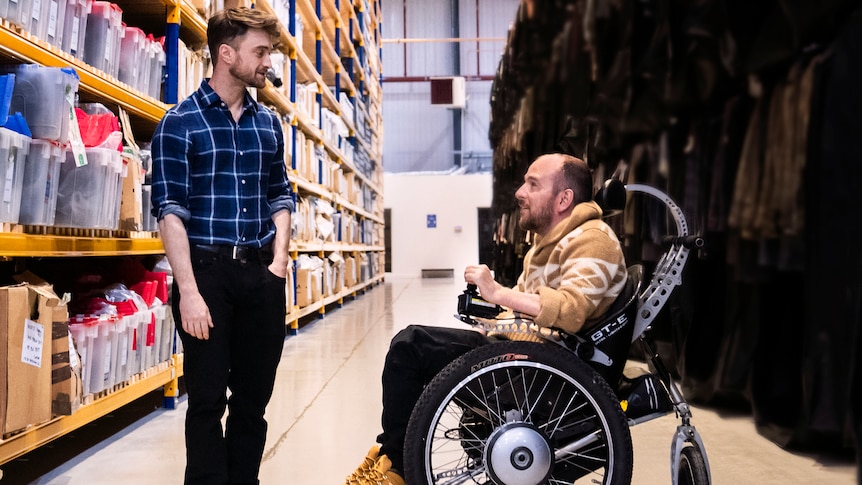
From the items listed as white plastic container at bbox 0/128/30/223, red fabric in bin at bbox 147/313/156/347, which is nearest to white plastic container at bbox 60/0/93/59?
white plastic container at bbox 0/128/30/223

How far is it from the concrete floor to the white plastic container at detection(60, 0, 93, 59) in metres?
1.44

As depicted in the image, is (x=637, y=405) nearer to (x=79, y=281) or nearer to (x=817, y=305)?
(x=817, y=305)

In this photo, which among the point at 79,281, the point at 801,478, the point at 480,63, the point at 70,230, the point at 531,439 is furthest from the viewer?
the point at 480,63

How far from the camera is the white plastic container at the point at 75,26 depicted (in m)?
2.36

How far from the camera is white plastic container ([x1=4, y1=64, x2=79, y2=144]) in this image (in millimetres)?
1995

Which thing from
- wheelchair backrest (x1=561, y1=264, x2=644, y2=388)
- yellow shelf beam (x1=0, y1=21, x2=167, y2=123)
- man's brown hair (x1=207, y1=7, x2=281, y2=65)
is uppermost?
yellow shelf beam (x1=0, y1=21, x2=167, y2=123)

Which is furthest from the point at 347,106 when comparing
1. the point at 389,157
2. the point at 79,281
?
the point at 389,157

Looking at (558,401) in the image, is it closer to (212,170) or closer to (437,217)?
(212,170)

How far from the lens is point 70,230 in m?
2.32

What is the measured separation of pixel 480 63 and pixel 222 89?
54.3 ft

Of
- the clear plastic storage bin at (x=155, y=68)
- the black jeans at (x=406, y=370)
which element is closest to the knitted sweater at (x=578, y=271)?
the black jeans at (x=406, y=370)

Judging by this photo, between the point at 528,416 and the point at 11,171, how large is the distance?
1.54m

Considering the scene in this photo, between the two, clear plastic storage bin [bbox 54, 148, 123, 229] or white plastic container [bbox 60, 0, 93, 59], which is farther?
white plastic container [bbox 60, 0, 93, 59]

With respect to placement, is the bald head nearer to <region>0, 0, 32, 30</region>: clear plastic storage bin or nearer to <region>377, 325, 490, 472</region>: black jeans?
<region>377, 325, 490, 472</region>: black jeans
